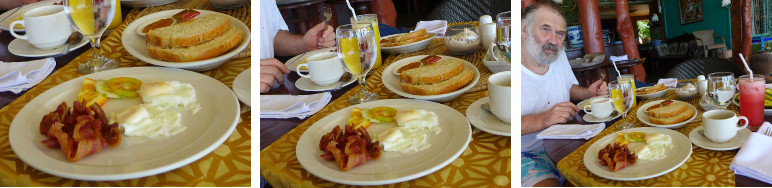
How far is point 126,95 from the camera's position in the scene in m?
0.68

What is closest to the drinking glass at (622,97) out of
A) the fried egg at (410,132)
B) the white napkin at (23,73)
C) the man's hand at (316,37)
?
the fried egg at (410,132)

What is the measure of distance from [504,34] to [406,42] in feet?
0.95

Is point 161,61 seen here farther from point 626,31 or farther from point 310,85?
point 626,31

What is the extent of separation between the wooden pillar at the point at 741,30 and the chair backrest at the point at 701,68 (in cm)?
1

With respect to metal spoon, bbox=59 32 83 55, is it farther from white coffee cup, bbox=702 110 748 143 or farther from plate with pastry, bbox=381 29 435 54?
white coffee cup, bbox=702 110 748 143

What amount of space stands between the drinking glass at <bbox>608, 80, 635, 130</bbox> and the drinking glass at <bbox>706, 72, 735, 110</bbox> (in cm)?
10

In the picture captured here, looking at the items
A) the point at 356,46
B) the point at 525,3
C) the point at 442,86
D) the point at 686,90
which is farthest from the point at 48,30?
the point at 686,90

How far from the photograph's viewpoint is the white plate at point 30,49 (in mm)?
894

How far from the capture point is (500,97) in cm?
66

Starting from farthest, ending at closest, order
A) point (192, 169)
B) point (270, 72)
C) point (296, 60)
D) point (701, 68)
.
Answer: point (296, 60) → point (270, 72) → point (701, 68) → point (192, 169)

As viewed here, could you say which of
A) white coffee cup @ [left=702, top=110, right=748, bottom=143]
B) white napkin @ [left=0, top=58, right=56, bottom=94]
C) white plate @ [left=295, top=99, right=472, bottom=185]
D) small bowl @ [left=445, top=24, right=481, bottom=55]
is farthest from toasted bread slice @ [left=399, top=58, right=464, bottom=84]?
white napkin @ [left=0, top=58, right=56, bottom=94]

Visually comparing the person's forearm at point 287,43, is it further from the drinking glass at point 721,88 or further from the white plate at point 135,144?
the drinking glass at point 721,88

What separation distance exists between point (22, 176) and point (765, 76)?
0.83m

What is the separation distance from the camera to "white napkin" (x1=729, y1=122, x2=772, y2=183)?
61 centimetres
